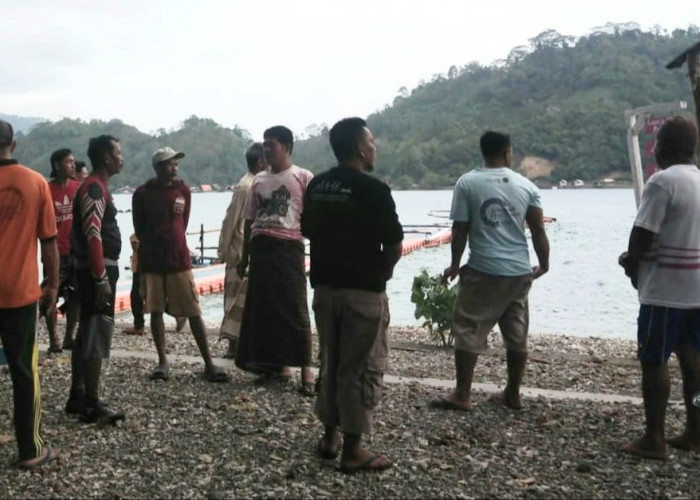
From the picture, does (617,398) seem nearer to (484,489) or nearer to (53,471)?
(484,489)

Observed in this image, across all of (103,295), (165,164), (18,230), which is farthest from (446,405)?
(18,230)

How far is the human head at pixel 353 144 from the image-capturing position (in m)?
4.12

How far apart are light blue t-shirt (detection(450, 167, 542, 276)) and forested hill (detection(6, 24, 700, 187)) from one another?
5885 centimetres

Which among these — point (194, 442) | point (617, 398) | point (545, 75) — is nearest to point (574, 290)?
point (617, 398)

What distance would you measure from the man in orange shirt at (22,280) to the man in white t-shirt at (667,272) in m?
3.15

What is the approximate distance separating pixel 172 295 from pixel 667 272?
3610mm

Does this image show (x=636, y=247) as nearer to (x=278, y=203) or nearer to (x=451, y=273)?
Result: (x=451, y=273)

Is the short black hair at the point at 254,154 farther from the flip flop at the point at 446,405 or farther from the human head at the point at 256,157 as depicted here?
the flip flop at the point at 446,405

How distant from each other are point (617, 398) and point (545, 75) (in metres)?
92.0

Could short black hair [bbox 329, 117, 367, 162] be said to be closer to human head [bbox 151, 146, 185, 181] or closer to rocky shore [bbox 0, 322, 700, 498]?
rocky shore [bbox 0, 322, 700, 498]

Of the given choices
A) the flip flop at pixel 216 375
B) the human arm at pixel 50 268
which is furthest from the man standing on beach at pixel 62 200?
the human arm at pixel 50 268

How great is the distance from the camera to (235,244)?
6.85 metres

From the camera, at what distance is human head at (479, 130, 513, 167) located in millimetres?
5262

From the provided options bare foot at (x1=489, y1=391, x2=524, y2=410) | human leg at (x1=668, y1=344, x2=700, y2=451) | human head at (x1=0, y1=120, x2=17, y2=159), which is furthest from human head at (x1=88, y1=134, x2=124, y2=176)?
human leg at (x1=668, y1=344, x2=700, y2=451)
